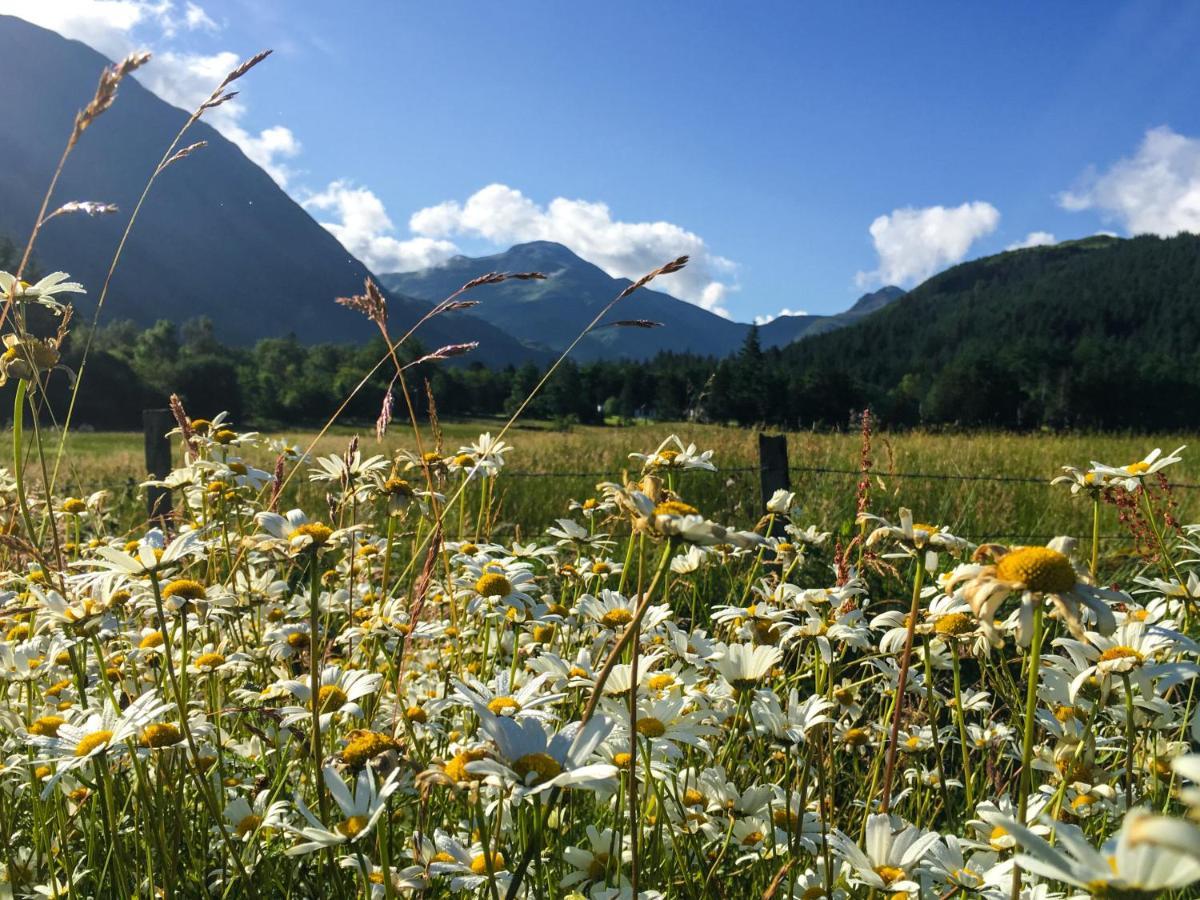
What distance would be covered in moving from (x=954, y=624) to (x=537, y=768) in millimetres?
872

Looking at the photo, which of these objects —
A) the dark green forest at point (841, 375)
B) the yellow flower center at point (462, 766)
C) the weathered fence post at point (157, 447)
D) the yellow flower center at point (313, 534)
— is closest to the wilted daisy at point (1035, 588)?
the yellow flower center at point (462, 766)

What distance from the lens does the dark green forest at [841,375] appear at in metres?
49.4

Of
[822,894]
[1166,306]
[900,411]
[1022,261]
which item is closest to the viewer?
[822,894]

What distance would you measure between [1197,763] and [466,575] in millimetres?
1725

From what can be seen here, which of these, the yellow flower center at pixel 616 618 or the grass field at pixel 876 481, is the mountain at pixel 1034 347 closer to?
the grass field at pixel 876 481

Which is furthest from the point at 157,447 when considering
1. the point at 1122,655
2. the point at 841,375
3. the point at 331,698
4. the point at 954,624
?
the point at 841,375

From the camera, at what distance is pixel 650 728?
4.03ft

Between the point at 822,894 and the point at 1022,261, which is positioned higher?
the point at 1022,261

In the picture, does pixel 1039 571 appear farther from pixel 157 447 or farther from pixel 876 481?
pixel 157 447

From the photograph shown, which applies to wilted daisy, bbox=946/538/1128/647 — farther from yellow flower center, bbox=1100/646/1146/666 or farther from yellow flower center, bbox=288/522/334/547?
yellow flower center, bbox=288/522/334/547

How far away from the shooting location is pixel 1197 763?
1.38ft

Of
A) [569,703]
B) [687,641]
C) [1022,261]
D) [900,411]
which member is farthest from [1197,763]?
[1022,261]

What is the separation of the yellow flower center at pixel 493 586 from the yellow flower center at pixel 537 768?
2.89ft

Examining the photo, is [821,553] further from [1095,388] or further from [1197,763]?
[1095,388]
